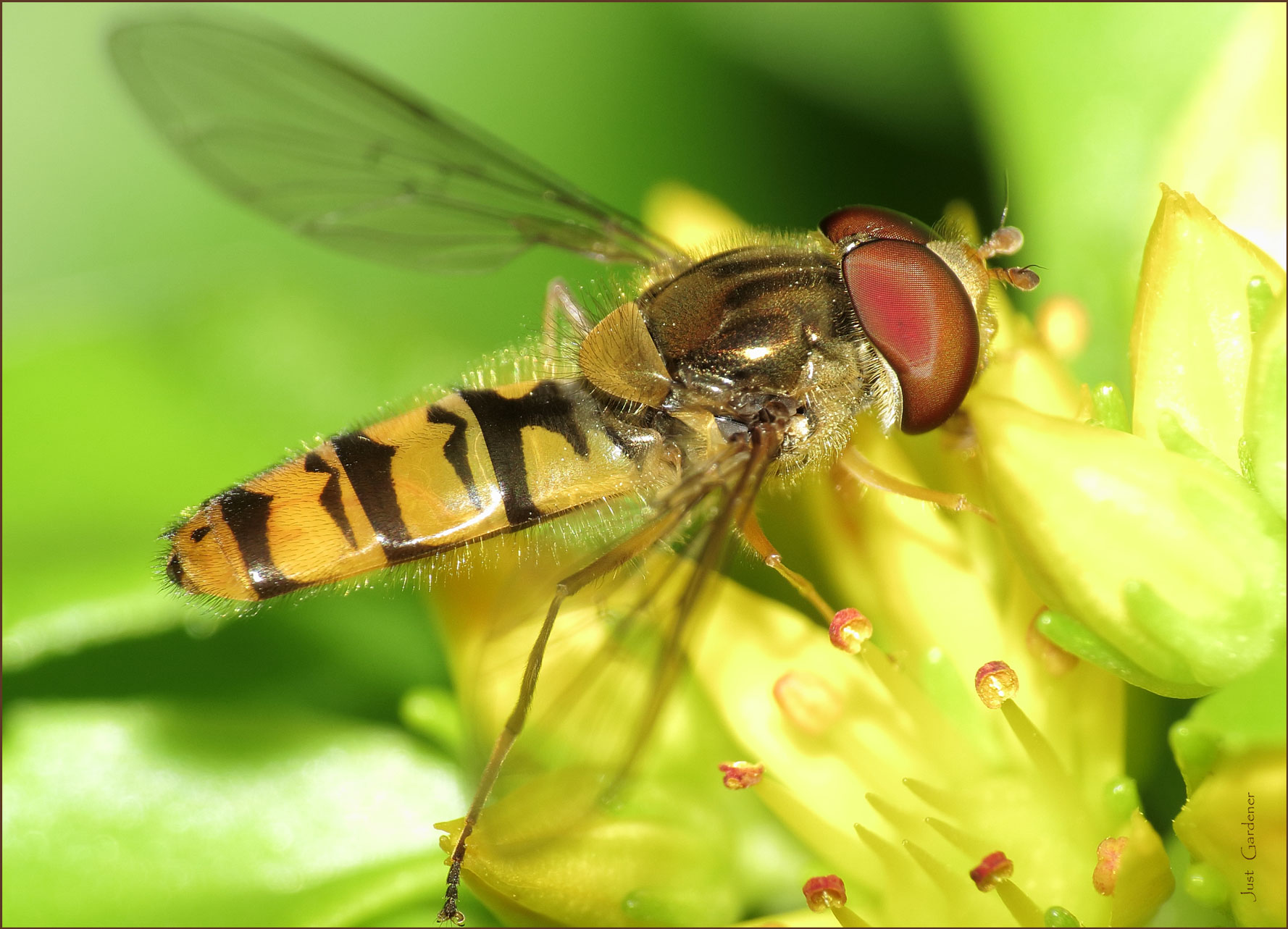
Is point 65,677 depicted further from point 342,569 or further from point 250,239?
point 250,239

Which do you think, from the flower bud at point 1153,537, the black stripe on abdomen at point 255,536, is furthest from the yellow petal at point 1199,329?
the black stripe on abdomen at point 255,536

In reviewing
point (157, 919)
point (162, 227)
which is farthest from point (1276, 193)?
point (162, 227)

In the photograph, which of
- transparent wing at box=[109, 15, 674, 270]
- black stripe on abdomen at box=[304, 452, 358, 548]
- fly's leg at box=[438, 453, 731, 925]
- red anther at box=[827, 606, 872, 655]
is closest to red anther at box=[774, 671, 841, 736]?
red anther at box=[827, 606, 872, 655]

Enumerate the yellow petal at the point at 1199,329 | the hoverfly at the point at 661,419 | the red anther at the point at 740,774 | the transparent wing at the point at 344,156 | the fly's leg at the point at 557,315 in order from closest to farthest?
the yellow petal at the point at 1199,329 < the red anther at the point at 740,774 < the hoverfly at the point at 661,419 < the fly's leg at the point at 557,315 < the transparent wing at the point at 344,156

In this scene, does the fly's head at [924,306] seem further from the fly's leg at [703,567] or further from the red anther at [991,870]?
the red anther at [991,870]

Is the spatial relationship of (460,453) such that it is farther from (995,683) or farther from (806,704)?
(995,683)

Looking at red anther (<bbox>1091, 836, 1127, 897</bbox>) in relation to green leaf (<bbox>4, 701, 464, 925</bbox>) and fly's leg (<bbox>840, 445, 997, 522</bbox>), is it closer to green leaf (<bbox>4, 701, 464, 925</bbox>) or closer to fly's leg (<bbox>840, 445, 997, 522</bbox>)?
fly's leg (<bbox>840, 445, 997, 522</bbox>)

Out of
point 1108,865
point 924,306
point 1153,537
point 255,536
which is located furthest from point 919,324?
point 255,536
